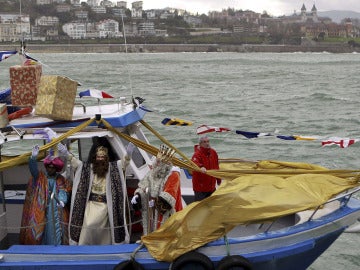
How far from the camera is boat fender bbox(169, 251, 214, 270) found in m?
7.26

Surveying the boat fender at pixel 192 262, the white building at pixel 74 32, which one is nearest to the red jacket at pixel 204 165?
the boat fender at pixel 192 262

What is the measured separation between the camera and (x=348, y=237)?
41.6ft

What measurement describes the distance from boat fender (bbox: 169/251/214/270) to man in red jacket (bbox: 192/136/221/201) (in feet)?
5.86

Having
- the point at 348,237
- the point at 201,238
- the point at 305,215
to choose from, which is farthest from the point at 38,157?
the point at 348,237

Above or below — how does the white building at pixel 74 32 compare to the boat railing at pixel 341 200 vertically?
below

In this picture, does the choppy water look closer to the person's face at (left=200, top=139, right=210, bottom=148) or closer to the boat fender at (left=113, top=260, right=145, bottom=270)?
the person's face at (left=200, top=139, right=210, bottom=148)

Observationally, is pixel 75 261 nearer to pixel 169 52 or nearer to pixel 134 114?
pixel 134 114

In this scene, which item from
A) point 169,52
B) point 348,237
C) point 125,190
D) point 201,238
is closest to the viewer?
point 201,238

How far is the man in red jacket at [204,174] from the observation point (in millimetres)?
8997

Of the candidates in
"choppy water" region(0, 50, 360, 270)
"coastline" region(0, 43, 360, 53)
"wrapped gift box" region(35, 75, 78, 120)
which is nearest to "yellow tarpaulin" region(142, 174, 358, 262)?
"wrapped gift box" region(35, 75, 78, 120)

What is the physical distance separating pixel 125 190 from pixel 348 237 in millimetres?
6164

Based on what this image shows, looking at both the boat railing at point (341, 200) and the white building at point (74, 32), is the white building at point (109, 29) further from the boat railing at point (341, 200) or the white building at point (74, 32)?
the boat railing at point (341, 200)

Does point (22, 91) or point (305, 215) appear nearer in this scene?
point (305, 215)

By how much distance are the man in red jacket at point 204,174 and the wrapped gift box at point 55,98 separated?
1.87 metres
